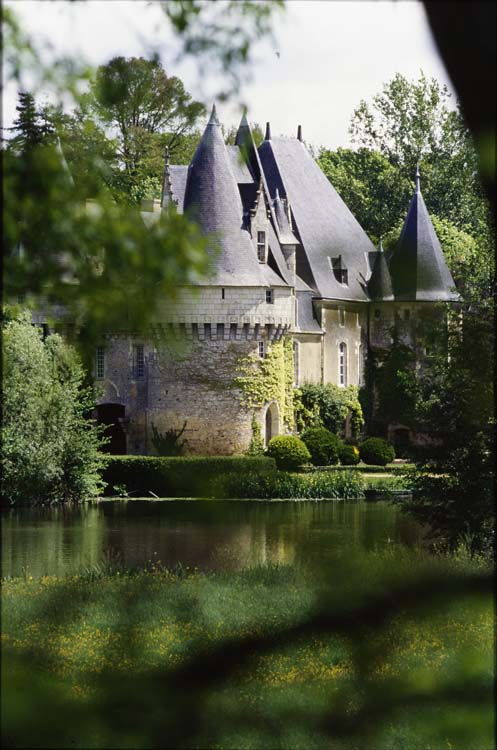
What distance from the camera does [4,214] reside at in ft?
7.47

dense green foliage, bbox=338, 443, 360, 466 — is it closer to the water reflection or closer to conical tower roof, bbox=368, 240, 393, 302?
the water reflection

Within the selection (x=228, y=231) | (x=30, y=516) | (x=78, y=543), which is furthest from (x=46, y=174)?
(x=228, y=231)

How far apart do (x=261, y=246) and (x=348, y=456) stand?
21.3ft

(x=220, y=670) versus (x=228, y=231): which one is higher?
(x=228, y=231)

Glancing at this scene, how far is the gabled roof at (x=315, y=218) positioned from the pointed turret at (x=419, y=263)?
1185mm

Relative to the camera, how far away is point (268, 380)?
1314 inches

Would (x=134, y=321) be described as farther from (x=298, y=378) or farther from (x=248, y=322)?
(x=298, y=378)

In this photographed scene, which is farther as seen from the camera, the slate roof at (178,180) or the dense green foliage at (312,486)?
the slate roof at (178,180)

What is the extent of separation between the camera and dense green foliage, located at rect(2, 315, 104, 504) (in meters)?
24.6

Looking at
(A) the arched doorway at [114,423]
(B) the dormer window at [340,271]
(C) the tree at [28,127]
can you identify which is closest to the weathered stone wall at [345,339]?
(B) the dormer window at [340,271]

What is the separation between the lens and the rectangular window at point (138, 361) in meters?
33.9

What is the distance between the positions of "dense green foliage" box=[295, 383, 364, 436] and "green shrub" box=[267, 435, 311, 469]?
3.02 metres

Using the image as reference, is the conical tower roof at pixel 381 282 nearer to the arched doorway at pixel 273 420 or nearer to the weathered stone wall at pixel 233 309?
the weathered stone wall at pixel 233 309

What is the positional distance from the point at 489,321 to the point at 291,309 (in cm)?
2224
